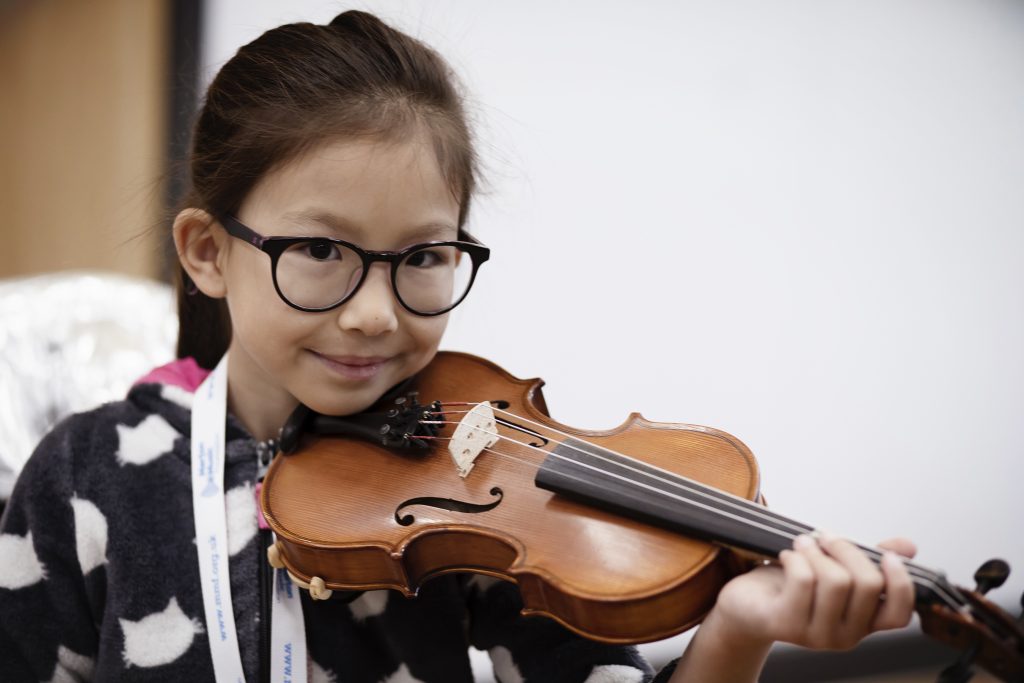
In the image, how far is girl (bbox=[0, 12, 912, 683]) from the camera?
32.8 inches

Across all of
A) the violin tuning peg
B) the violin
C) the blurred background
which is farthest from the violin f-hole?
the blurred background

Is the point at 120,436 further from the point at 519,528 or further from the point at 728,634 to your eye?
the point at 728,634

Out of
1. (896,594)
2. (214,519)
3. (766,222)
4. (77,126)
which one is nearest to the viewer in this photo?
(896,594)

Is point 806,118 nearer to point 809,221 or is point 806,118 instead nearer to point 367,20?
point 809,221

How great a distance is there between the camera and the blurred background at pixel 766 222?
71.7 inches

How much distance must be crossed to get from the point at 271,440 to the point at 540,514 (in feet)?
1.35

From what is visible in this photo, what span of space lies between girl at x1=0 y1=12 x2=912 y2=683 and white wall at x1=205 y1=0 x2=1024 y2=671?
2.57 ft

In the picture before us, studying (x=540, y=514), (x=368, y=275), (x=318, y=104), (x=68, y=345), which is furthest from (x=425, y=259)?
(x=68, y=345)

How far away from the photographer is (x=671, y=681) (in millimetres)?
771

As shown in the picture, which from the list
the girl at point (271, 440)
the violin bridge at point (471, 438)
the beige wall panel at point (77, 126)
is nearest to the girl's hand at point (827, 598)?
the girl at point (271, 440)

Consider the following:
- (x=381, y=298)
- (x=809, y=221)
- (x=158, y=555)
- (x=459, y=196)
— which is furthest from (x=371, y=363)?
(x=809, y=221)

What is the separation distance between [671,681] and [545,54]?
4.47 feet

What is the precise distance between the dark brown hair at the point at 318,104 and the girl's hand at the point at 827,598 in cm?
50

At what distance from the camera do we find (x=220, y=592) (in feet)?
2.93
